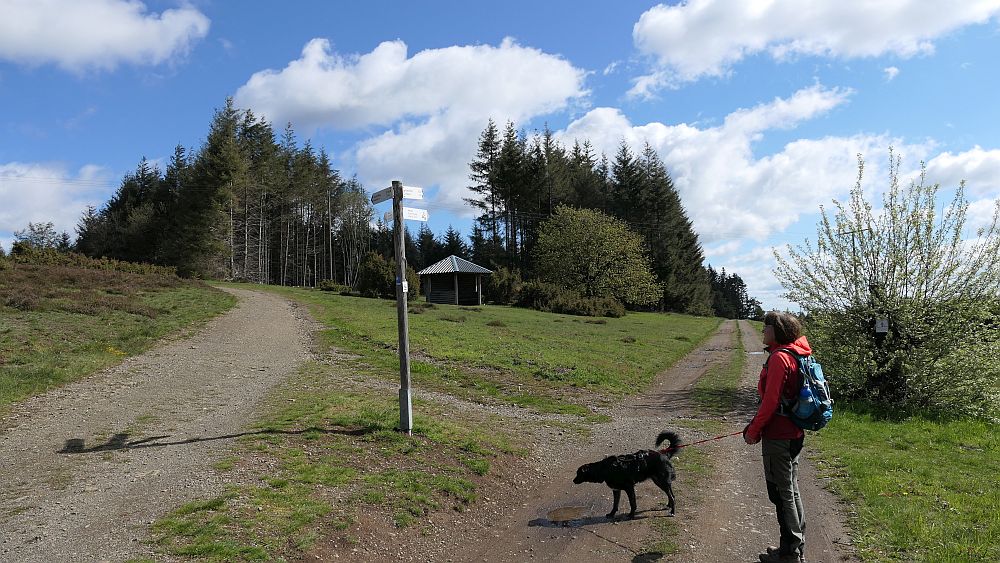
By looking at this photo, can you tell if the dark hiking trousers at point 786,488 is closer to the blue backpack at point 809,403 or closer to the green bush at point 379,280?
the blue backpack at point 809,403

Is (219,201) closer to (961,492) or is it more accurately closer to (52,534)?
(52,534)

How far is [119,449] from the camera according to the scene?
294 inches

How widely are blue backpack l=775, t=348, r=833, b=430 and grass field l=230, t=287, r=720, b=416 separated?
7.30 metres

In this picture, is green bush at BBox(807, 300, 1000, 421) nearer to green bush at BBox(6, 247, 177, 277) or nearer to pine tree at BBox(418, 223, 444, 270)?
green bush at BBox(6, 247, 177, 277)

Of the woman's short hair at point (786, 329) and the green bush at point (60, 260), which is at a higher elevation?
the green bush at point (60, 260)

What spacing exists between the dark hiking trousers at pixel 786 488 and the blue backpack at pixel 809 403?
0.24 meters

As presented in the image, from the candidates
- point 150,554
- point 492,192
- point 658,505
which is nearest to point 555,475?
point 658,505

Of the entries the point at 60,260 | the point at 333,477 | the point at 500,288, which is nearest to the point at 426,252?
the point at 500,288

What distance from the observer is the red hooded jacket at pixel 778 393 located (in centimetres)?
467

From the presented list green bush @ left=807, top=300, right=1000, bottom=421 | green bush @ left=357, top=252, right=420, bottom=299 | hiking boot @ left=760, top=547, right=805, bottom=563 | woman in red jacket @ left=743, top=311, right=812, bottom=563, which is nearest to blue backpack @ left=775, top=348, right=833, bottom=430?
woman in red jacket @ left=743, top=311, right=812, bottom=563

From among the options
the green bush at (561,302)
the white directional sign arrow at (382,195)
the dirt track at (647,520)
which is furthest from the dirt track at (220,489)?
the green bush at (561,302)

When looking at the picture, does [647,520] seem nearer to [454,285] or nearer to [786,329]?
[786,329]

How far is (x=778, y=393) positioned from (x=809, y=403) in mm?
236

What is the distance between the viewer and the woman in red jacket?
15.4 feet
